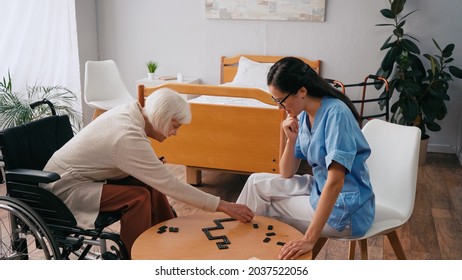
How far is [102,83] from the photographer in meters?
4.58

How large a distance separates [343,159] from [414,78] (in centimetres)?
289

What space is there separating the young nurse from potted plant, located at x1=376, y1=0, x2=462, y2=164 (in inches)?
96.3

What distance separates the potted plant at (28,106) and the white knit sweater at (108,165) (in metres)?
1.77

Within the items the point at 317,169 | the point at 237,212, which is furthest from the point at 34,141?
the point at 317,169

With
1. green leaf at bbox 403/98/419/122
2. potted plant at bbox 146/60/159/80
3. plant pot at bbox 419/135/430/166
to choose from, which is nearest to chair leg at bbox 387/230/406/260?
green leaf at bbox 403/98/419/122

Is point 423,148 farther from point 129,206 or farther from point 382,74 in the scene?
point 129,206

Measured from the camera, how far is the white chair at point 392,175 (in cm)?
206

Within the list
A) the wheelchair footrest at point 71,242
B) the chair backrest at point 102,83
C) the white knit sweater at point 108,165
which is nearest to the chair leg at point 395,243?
the white knit sweater at point 108,165

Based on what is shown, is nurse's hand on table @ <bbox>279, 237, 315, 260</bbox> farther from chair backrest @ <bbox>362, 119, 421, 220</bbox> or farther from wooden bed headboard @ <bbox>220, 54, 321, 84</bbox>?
wooden bed headboard @ <bbox>220, 54, 321, 84</bbox>

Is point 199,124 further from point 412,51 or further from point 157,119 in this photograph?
point 412,51

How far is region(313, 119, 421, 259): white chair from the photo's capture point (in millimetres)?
2062

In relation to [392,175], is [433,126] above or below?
below

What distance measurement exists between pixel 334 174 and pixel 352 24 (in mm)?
3355

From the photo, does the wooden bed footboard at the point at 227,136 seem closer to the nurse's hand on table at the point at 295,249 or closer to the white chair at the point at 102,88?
the white chair at the point at 102,88
